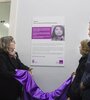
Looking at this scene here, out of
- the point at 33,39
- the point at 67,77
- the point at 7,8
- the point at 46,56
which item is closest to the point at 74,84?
the point at 67,77

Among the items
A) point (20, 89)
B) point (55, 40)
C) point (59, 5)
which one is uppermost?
point (59, 5)

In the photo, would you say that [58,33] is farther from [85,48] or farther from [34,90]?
[34,90]

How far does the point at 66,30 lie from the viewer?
3.62 m

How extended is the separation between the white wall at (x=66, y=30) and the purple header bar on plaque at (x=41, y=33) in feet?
0.32

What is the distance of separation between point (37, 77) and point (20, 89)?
49 centimetres

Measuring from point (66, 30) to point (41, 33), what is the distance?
394 mm

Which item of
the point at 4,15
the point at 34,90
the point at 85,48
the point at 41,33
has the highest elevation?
the point at 4,15

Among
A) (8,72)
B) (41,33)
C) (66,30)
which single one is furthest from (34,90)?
(66,30)

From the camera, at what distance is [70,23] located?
362 cm

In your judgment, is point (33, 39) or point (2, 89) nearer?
point (2, 89)

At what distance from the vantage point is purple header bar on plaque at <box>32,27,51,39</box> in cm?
370

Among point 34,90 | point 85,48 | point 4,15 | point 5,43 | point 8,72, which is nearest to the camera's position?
point 85,48

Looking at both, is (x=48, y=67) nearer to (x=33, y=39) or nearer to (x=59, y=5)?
(x=33, y=39)

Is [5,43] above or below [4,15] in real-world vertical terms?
below
